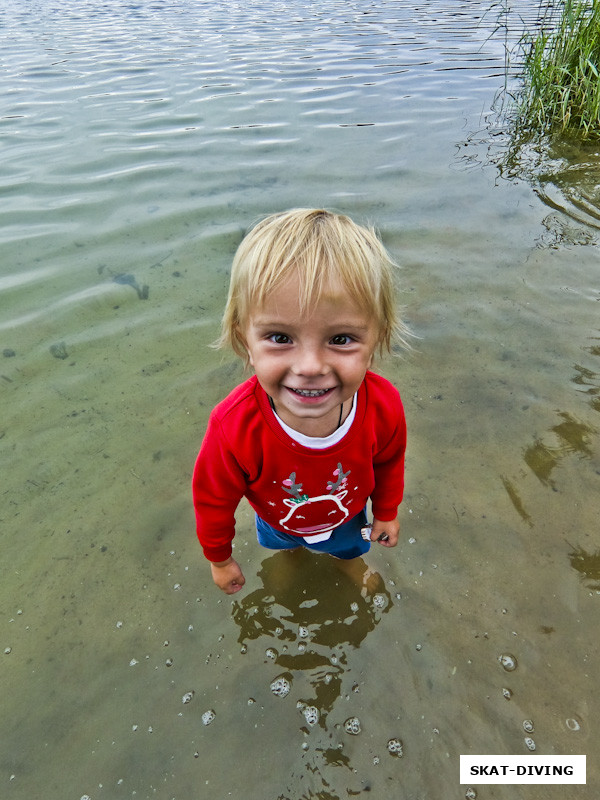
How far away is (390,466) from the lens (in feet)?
6.43

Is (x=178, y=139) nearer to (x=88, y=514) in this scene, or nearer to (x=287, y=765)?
(x=88, y=514)

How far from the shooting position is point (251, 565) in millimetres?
2443

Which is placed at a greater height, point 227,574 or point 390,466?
point 390,466

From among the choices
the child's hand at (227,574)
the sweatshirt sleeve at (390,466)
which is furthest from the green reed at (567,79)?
the child's hand at (227,574)

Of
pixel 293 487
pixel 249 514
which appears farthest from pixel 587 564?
A: pixel 249 514

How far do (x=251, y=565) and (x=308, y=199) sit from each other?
3.92 metres

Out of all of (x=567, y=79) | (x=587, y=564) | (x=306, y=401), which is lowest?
(x=587, y=564)

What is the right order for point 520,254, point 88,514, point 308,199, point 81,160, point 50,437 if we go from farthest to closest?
1. point 81,160
2. point 308,199
3. point 520,254
4. point 50,437
5. point 88,514

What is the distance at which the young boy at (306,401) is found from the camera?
137 cm

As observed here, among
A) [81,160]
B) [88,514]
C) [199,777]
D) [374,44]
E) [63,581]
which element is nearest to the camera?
[199,777]

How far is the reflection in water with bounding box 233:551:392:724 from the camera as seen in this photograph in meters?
2.10

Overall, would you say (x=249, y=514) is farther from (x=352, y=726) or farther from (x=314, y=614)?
(x=352, y=726)

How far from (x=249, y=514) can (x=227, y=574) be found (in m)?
0.70

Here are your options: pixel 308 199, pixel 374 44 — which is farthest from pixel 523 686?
pixel 374 44
